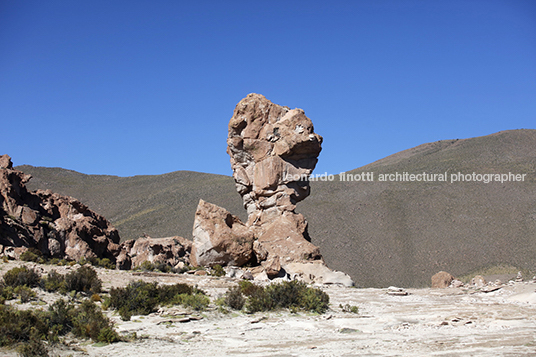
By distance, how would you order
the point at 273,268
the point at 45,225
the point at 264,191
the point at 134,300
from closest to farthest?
the point at 134,300
the point at 273,268
the point at 45,225
the point at 264,191

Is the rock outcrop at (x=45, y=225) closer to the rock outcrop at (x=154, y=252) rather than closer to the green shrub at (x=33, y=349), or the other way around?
the rock outcrop at (x=154, y=252)

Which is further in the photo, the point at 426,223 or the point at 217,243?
the point at 426,223

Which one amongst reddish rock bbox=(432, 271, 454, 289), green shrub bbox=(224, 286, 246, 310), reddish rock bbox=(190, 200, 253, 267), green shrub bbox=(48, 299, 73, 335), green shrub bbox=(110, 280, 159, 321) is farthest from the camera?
reddish rock bbox=(432, 271, 454, 289)

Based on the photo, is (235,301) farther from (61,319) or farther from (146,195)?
(146,195)

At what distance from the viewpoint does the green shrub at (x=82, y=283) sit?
12720 millimetres

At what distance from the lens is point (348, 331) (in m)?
10.4

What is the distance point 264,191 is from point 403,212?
39.8 meters

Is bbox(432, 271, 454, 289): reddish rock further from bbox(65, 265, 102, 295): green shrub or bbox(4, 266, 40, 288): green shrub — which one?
bbox(4, 266, 40, 288): green shrub

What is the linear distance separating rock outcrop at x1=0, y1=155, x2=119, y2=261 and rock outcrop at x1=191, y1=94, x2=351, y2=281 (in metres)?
5.99

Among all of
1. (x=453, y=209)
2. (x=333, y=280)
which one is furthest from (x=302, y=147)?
(x=453, y=209)

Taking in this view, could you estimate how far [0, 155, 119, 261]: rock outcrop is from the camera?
66.8ft

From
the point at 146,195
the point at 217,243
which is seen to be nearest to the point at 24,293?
the point at 217,243

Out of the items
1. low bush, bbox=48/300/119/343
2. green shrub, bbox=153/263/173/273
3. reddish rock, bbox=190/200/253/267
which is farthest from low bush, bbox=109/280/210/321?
green shrub, bbox=153/263/173/273

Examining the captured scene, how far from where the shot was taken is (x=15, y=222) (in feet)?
67.6
